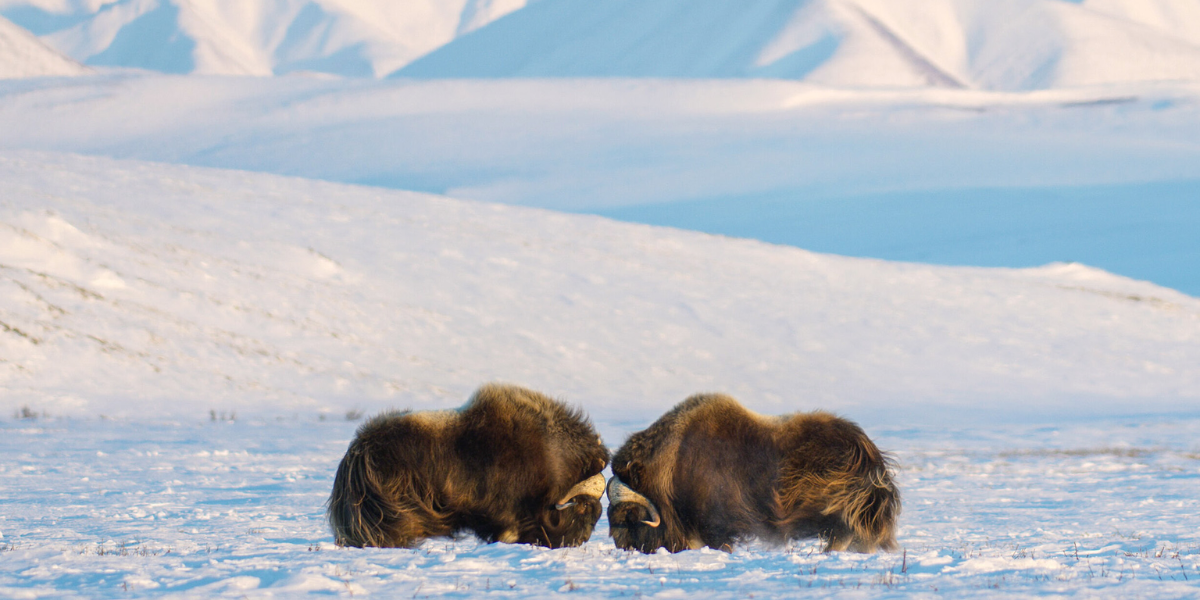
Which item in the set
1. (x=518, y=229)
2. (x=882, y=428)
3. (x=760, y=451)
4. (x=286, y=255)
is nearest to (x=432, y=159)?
(x=518, y=229)

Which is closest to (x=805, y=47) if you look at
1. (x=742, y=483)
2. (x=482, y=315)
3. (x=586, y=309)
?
(x=586, y=309)

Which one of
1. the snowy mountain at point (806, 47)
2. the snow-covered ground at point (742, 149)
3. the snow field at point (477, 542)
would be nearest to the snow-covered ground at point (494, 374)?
the snow field at point (477, 542)

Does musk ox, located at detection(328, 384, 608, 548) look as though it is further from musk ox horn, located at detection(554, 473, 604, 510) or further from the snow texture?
the snow texture

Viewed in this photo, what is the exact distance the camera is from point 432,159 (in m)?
49.5

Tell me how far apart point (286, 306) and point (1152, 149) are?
4131 centimetres

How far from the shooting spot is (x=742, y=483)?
4828 mm

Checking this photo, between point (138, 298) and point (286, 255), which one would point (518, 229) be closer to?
point (286, 255)

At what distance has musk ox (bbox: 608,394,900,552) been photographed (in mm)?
4770

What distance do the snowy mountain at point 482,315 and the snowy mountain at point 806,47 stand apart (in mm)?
100535

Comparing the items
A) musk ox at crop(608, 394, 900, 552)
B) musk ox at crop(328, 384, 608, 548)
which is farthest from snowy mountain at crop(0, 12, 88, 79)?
musk ox at crop(608, 394, 900, 552)

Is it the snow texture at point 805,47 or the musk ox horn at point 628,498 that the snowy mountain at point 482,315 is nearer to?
the musk ox horn at point 628,498

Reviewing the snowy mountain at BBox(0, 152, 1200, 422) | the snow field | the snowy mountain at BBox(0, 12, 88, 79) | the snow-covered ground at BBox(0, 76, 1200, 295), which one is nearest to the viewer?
the snow field

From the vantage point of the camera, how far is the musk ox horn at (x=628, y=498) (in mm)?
4707

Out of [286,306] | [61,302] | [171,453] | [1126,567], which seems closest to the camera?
[1126,567]
